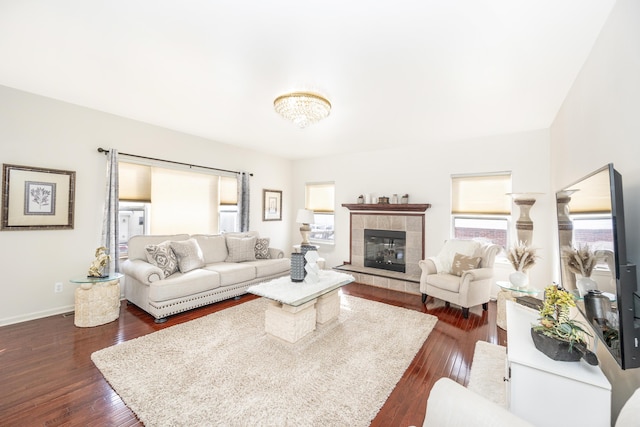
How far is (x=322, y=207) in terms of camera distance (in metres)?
6.38

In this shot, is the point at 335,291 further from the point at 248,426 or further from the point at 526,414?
the point at 526,414

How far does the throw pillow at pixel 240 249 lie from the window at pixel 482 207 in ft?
12.1

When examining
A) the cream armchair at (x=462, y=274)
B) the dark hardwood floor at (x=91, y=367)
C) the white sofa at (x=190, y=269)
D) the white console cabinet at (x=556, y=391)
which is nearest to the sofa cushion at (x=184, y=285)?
the white sofa at (x=190, y=269)

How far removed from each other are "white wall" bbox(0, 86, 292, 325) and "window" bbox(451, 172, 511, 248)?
5.18 meters

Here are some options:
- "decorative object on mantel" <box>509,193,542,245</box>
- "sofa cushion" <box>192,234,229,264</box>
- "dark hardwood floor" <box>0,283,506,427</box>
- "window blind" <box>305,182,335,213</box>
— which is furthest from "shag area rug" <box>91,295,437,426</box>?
"window blind" <box>305,182,335,213</box>

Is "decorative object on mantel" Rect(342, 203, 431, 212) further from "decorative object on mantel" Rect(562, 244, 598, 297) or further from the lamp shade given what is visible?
"decorative object on mantel" Rect(562, 244, 598, 297)

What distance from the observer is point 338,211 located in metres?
6.06

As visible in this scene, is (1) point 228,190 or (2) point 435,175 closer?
(2) point 435,175

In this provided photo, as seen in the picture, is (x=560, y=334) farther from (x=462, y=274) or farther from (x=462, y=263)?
(x=462, y=263)

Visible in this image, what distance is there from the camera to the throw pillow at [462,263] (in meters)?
3.76

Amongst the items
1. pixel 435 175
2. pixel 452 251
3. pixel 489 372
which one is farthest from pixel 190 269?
pixel 435 175

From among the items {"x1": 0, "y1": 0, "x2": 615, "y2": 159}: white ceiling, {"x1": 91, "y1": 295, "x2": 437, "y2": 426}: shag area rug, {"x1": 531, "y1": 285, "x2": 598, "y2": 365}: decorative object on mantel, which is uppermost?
{"x1": 0, "y1": 0, "x2": 615, "y2": 159}: white ceiling

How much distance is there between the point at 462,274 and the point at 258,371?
2.97m

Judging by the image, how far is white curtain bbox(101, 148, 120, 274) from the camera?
3.66 metres
